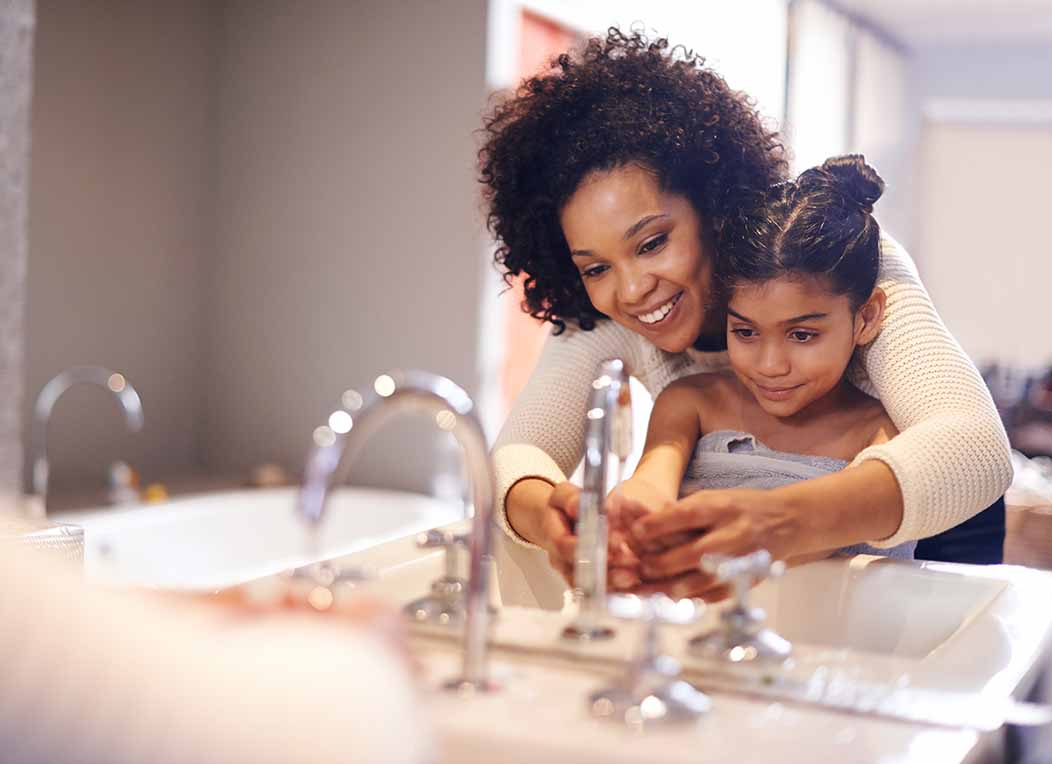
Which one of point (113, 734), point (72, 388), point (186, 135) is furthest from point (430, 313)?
point (113, 734)

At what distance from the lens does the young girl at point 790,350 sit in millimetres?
1062

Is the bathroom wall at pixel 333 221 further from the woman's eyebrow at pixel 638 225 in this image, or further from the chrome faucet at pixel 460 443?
the chrome faucet at pixel 460 443

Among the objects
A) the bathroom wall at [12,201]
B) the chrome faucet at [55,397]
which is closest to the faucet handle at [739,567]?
the bathroom wall at [12,201]

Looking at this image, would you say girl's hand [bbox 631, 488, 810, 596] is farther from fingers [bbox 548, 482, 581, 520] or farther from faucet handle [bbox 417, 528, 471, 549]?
faucet handle [bbox 417, 528, 471, 549]

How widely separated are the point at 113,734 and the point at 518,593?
569mm

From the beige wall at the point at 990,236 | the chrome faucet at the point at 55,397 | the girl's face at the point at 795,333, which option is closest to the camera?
the girl's face at the point at 795,333

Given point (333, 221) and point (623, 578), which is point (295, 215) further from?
point (623, 578)

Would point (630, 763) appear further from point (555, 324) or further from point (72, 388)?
point (72, 388)

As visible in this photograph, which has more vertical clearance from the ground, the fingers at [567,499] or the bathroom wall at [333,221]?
the bathroom wall at [333,221]

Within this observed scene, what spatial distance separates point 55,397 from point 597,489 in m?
1.88

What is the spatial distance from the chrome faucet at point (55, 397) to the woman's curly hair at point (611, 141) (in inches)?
51.0

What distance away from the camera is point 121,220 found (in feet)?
8.99

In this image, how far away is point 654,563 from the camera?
933 millimetres

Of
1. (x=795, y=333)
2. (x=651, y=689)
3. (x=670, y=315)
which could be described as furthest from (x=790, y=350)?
(x=651, y=689)
